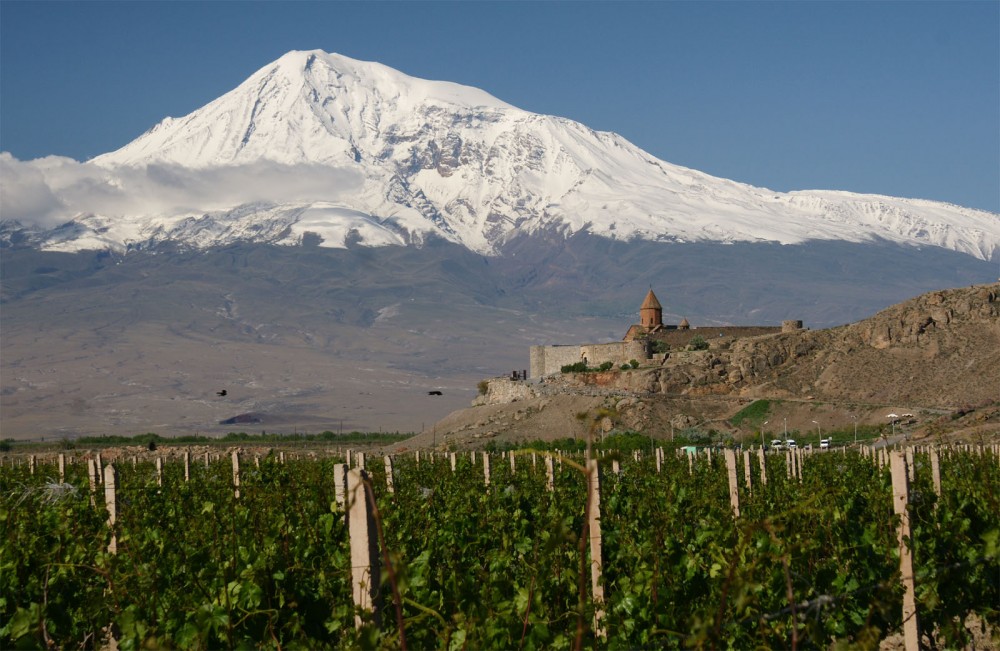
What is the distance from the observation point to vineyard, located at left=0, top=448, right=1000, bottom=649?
689 cm

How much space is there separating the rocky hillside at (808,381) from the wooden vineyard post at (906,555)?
36778 mm

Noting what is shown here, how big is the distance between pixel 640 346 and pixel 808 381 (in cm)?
817

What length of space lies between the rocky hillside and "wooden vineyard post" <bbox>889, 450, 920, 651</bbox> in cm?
3678

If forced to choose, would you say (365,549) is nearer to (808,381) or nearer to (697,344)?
(808,381)

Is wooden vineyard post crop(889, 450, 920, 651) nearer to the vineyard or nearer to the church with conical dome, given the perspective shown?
the vineyard

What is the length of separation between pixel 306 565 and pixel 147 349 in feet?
561

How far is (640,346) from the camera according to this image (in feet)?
185

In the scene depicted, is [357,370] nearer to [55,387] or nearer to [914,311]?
[55,387]

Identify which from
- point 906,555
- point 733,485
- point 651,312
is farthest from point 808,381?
point 906,555

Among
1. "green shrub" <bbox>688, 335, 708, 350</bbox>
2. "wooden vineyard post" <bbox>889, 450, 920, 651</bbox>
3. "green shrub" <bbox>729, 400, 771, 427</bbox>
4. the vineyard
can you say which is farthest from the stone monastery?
"wooden vineyard post" <bbox>889, 450, 920, 651</bbox>

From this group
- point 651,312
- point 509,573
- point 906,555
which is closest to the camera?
point 906,555

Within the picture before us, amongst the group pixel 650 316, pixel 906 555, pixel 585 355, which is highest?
pixel 650 316

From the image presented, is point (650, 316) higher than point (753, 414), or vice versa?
point (650, 316)

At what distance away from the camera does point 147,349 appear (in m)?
174
